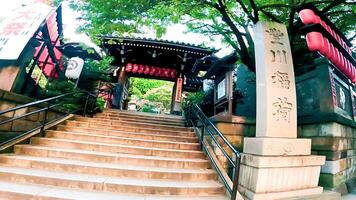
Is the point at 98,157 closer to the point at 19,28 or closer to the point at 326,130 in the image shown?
the point at 19,28

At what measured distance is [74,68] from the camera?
9.64 m

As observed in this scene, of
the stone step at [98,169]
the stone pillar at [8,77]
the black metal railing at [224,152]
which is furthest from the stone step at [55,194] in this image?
the stone pillar at [8,77]

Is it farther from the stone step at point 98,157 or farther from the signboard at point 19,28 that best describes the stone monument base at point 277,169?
the signboard at point 19,28

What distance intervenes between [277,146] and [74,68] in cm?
874

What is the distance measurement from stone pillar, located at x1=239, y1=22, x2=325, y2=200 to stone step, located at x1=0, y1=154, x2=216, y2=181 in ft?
4.45

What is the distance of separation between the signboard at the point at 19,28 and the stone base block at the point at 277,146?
6.03m

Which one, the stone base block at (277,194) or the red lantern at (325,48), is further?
the red lantern at (325,48)

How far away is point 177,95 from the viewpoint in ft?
48.4

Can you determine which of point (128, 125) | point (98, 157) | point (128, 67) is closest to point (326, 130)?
point (98, 157)

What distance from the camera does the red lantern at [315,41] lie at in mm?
5113

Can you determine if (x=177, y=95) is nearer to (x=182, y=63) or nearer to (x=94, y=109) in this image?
(x=182, y=63)

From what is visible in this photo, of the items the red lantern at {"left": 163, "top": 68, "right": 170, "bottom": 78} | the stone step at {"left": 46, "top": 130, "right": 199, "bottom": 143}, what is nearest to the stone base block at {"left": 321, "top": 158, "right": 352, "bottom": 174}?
the stone step at {"left": 46, "top": 130, "right": 199, "bottom": 143}

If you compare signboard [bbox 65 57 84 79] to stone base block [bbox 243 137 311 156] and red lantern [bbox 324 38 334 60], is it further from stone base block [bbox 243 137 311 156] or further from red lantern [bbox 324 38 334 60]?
red lantern [bbox 324 38 334 60]

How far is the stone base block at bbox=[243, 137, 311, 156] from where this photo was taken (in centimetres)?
408
